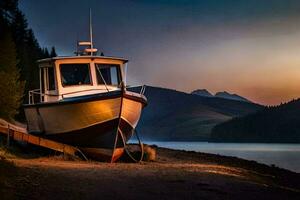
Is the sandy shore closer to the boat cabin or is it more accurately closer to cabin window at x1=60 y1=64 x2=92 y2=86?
the boat cabin

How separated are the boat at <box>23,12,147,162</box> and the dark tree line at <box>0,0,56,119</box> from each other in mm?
13939

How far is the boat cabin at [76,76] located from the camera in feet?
69.9

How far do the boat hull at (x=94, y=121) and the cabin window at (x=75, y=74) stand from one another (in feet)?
5.23

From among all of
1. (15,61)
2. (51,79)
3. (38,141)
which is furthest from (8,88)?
(38,141)

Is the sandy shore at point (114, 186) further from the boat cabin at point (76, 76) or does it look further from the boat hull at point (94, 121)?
the boat cabin at point (76, 76)

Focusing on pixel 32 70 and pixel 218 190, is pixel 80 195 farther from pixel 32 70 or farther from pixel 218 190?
pixel 32 70

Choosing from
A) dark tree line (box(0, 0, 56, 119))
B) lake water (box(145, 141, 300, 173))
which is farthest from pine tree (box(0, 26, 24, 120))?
lake water (box(145, 141, 300, 173))

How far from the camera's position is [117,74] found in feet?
74.3

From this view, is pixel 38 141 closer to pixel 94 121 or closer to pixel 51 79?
pixel 94 121

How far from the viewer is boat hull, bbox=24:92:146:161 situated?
19547 mm

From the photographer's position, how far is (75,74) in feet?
71.1

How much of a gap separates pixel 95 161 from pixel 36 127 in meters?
3.72

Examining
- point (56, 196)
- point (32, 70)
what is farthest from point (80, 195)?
point (32, 70)


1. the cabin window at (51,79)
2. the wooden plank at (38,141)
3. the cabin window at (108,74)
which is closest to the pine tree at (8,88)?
the cabin window at (51,79)
